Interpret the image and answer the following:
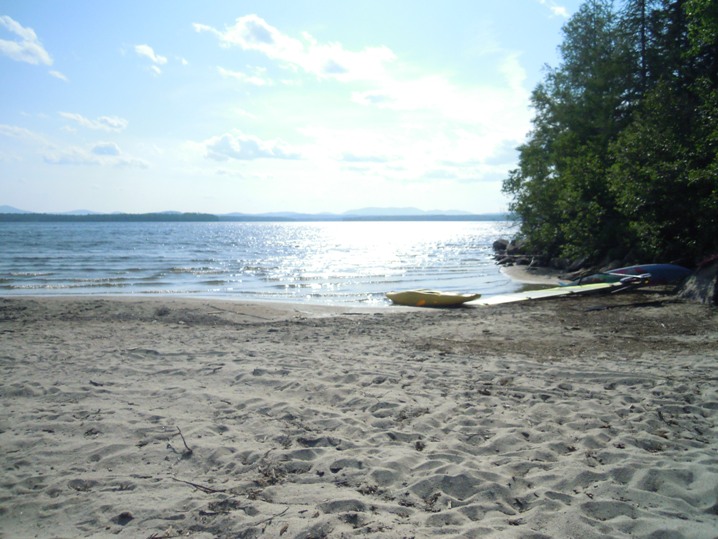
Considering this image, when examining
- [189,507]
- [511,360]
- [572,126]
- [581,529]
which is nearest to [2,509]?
[189,507]

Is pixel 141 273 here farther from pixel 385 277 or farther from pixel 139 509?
pixel 139 509

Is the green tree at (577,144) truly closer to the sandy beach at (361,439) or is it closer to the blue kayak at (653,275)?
the blue kayak at (653,275)

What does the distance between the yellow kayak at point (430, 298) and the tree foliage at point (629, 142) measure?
6.79m

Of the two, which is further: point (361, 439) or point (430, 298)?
point (430, 298)

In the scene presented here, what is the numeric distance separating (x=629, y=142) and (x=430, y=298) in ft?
29.5

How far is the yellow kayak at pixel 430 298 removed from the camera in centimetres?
1542

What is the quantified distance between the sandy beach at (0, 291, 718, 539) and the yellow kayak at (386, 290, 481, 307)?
248 inches

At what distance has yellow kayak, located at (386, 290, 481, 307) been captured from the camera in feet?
50.6

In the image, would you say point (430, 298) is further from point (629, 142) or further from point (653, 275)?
point (629, 142)

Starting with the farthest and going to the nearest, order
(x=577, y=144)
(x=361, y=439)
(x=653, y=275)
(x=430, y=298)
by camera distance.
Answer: (x=577, y=144) < (x=653, y=275) < (x=430, y=298) < (x=361, y=439)

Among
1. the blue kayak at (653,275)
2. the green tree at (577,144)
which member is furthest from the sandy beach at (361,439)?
the green tree at (577,144)

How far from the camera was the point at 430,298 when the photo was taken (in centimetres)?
1588

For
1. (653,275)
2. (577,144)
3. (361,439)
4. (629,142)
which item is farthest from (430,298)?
(577,144)

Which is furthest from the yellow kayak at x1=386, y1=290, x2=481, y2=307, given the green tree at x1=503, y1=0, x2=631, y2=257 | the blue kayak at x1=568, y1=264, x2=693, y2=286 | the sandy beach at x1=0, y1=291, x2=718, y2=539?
the green tree at x1=503, y1=0, x2=631, y2=257
